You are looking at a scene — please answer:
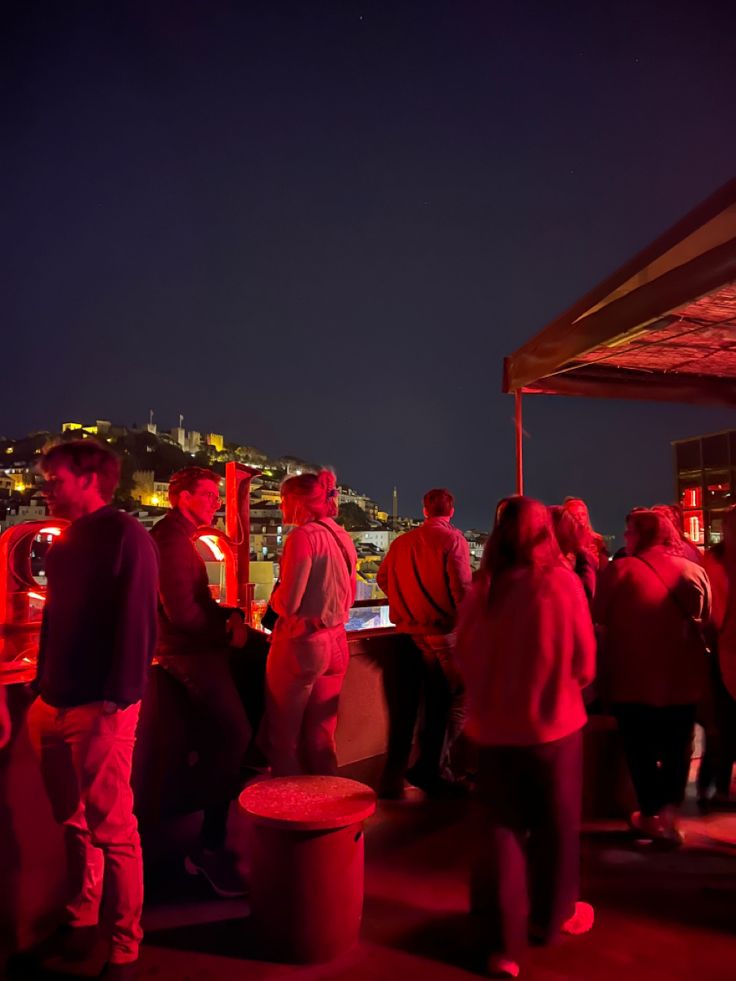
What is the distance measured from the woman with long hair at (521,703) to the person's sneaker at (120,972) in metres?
1.27

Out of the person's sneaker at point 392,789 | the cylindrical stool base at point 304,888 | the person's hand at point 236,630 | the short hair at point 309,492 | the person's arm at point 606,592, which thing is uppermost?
the short hair at point 309,492

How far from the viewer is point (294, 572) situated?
3.35 m

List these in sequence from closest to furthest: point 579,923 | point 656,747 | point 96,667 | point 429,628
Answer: point 96,667 → point 579,923 → point 656,747 → point 429,628

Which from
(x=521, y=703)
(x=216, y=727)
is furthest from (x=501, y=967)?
(x=216, y=727)

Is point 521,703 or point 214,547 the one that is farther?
point 214,547

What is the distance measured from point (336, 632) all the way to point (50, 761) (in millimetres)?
1366

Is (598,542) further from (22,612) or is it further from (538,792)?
(22,612)

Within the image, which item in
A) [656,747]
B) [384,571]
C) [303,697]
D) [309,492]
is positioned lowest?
[656,747]

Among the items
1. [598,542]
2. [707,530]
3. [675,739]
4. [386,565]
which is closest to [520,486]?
[598,542]

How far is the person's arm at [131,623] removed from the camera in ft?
8.02

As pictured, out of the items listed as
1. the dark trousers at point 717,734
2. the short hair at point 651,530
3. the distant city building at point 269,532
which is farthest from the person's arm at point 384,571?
the distant city building at point 269,532

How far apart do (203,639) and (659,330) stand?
2.96m

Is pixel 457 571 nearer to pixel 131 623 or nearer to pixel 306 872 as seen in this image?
pixel 306 872

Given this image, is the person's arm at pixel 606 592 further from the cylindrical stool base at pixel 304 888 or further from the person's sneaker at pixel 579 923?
the cylindrical stool base at pixel 304 888
